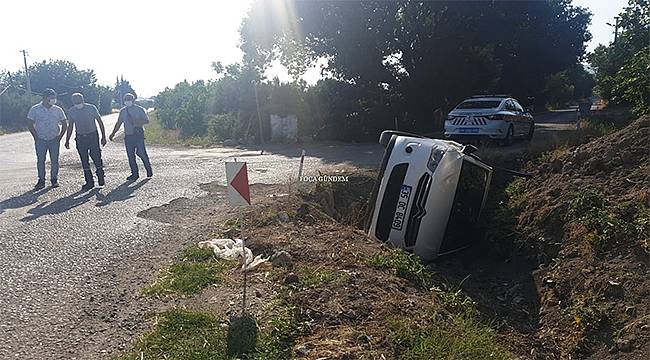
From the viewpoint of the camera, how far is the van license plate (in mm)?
7141

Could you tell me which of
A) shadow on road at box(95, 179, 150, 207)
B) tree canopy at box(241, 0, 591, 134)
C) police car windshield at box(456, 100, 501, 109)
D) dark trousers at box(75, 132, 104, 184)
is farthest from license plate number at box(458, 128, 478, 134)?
dark trousers at box(75, 132, 104, 184)

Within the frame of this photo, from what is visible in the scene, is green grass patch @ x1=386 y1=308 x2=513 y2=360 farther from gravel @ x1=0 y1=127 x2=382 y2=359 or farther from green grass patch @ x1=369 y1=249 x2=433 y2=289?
gravel @ x1=0 y1=127 x2=382 y2=359

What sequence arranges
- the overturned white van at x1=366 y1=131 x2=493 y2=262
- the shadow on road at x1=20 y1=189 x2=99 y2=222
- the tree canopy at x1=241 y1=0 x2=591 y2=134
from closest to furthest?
1. the overturned white van at x1=366 y1=131 x2=493 y2=262
2. the shadow on road at x1=20 y1=189 x2=99 y2=222
3. the tree canopy at x1=241 y1=0 x2=591 y2=134

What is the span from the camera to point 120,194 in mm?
9578

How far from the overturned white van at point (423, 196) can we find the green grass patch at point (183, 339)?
11.6ft

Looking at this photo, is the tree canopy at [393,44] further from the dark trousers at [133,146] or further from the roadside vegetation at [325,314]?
the roadside vegetation at [325,314]

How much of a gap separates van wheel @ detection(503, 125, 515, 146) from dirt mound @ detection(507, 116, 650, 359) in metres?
6.98

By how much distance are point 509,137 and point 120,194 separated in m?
11.2

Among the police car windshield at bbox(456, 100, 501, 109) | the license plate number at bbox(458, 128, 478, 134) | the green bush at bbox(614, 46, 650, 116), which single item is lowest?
the license plate number at bbox(458, 128, 478, 134)

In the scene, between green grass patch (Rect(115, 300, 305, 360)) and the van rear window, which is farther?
the van rear window

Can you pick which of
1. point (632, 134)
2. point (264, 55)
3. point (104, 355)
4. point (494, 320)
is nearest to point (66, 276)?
point (104, 355)

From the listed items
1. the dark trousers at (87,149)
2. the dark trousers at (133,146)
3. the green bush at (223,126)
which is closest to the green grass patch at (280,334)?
the dark trousers at (87,149)

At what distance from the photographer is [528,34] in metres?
37.7

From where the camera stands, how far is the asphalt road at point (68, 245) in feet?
13.8
